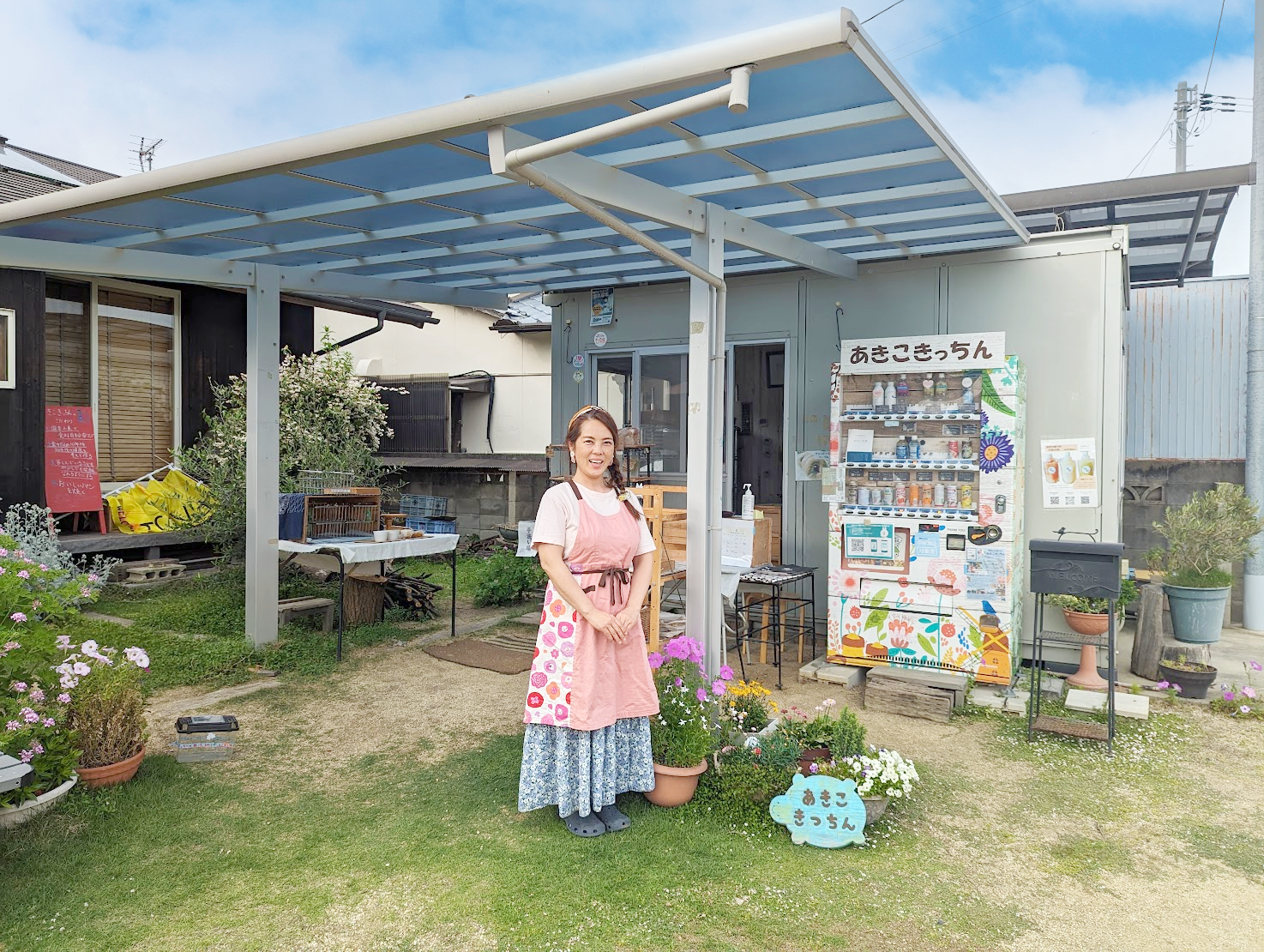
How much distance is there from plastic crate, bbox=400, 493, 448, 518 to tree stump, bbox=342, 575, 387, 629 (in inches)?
189

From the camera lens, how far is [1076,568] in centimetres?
473

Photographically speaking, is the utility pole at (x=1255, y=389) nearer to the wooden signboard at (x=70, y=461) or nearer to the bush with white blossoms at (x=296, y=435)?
the bush with white blossoms at (x=296, y=435)

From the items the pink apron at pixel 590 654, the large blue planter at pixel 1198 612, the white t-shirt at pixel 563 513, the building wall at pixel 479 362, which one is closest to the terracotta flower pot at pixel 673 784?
the pink apron at pixel 590 654

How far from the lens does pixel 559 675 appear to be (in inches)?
139

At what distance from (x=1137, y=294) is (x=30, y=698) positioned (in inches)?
390

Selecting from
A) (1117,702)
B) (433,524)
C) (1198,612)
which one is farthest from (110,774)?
(433,524)

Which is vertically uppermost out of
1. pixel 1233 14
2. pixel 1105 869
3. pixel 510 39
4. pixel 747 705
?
pixel 510 39

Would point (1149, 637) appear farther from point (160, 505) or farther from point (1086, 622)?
point (160, 505)

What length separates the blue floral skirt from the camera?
3.60m

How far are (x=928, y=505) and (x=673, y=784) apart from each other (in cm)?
304

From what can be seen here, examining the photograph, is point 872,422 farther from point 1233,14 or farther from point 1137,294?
point 1233,14

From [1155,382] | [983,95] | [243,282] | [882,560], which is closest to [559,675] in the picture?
[882,560]

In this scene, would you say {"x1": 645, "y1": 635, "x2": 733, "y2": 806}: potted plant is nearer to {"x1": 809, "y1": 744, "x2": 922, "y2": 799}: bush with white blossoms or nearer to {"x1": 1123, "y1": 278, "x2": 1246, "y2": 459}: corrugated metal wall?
{"x1": 809, "y1": 744, "x2": 922, "y2": 799}: bush with white blossoms

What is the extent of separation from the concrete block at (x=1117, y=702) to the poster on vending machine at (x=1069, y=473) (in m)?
1.30
